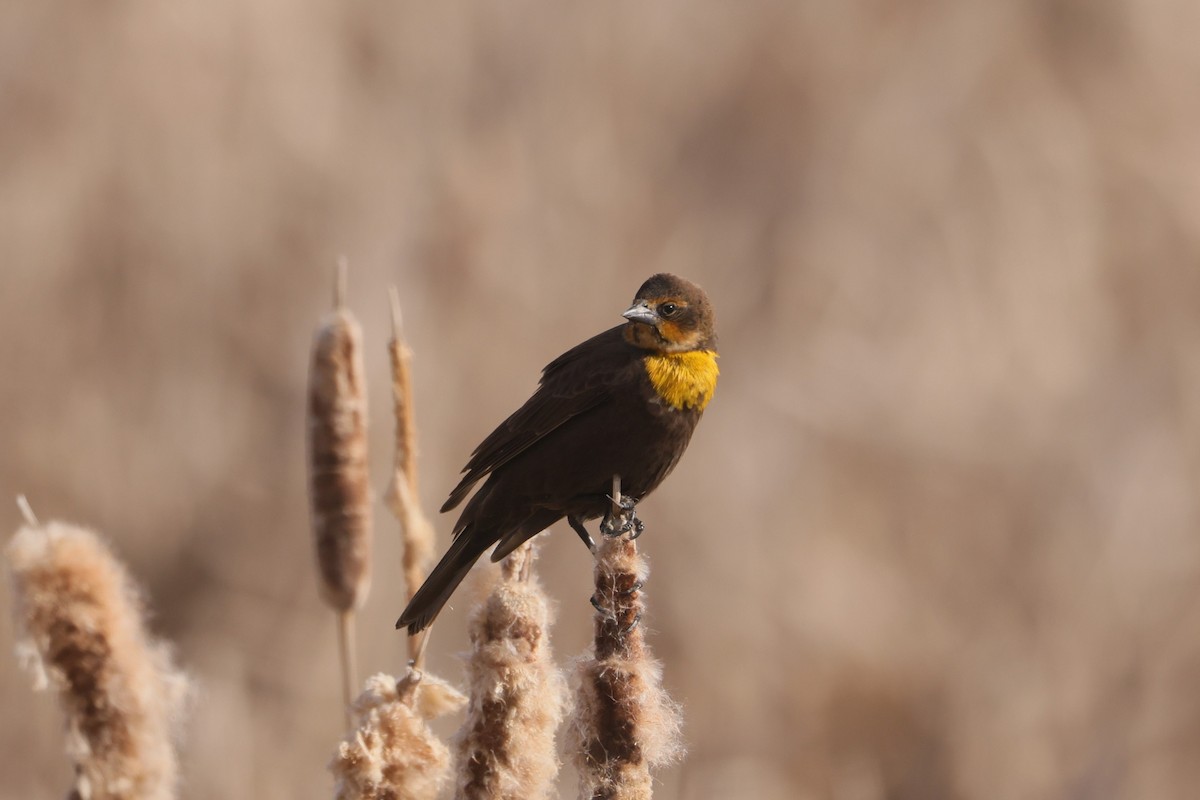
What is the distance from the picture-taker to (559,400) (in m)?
2.82

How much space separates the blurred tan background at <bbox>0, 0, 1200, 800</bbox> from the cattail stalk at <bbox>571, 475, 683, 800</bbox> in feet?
8.85

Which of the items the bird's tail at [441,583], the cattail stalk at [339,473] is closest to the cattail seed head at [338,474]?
the cattail stalk at [339,473]

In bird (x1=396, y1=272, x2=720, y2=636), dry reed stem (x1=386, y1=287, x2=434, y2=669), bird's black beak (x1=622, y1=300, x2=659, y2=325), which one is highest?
bird's black beak (x1=622, y1=300, x2=659, y2=325)

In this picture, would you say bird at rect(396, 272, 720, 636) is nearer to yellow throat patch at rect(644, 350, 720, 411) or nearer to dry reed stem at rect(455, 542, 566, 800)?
yellow throat patch at rect(644, 350, 720, 411)

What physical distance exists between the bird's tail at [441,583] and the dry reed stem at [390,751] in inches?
15.8

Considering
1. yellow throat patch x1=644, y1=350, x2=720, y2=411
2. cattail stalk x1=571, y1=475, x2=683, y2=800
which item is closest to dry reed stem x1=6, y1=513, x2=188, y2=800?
cattail stalk x1=571, y1=475, x2=683, y2=800

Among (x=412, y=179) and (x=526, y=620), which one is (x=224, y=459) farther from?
(x=526, y=620)

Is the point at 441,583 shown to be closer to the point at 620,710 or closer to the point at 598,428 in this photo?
the point at 598,428

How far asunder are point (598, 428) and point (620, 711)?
1.06 m

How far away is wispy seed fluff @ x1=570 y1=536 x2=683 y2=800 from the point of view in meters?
1.82

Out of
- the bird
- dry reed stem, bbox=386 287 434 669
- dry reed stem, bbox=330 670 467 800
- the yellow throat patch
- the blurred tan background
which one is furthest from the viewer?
the blurred tan background

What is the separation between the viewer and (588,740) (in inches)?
74.0

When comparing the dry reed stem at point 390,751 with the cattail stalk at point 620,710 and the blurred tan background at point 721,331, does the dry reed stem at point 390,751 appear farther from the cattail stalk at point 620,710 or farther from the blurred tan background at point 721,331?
the blurred tan background at point 721,331

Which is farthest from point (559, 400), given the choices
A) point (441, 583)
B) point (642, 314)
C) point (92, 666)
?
point (92, 666)
